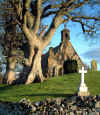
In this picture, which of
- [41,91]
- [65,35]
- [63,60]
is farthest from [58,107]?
[65,35]

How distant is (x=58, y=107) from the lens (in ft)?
30.1

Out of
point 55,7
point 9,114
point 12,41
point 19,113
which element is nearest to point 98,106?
point 19,113

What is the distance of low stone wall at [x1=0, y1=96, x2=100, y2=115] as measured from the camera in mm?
8689

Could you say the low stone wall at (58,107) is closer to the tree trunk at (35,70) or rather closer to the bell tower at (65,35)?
the tree trunk at (35,70)

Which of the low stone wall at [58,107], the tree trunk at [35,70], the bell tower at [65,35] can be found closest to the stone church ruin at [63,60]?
the bell tower at [65,35]

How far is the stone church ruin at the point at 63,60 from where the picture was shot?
33944 mm

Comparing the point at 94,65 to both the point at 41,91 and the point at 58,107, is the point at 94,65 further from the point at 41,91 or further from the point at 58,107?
the point at 58,107

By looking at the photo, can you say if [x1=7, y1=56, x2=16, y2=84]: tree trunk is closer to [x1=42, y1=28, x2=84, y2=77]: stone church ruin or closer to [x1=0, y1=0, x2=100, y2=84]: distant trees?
[x1=0, y1=0, x2=100, y2=84]: distant trees

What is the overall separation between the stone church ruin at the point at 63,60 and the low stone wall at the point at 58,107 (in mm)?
22878

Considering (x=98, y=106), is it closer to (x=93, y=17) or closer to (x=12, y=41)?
(x=93, y=17)

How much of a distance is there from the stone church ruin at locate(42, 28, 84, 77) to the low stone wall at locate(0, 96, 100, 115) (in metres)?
22.9

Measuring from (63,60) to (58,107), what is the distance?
27122mm

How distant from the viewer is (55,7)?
23109mm

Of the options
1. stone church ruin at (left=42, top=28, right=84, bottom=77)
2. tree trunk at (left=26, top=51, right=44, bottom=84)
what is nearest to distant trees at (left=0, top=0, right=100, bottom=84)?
tree trunk at (left=26, top=51, right=44, bottom=84)
